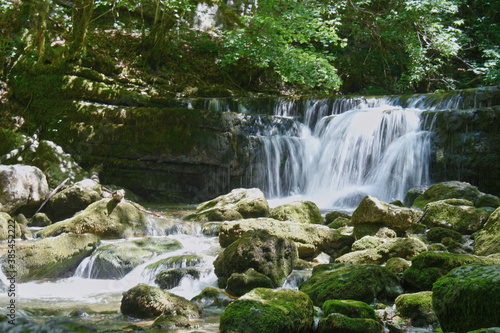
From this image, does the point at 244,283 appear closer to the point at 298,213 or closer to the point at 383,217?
the point at 383,217

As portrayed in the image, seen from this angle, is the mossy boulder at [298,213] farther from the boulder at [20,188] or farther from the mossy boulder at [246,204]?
the boulder at [20,188]

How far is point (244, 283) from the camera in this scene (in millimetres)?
4766

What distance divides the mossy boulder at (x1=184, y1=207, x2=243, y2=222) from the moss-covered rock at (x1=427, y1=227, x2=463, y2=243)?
139 inches

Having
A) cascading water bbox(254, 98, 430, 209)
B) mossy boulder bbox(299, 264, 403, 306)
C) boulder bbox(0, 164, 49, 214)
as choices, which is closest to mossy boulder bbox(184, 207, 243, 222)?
cascading water bbox(254, 98, 430, 209)

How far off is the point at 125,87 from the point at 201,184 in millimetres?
4306

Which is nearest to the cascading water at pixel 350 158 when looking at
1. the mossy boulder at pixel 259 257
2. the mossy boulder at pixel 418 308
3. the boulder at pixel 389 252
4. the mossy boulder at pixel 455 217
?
the mossy boulder at pixel 455 217

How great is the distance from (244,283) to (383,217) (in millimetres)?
2913

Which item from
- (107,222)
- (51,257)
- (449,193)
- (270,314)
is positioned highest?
(449,193)

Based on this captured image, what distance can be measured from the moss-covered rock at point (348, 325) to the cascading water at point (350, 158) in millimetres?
7227

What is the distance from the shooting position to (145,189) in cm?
1220

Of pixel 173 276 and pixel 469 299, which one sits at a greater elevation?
pixel 469 299

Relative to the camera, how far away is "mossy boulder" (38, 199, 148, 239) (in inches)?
288

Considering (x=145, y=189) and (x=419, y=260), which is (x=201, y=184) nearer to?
(x=145, y=189)

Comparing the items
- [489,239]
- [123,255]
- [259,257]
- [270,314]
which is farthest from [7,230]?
[489,239]
